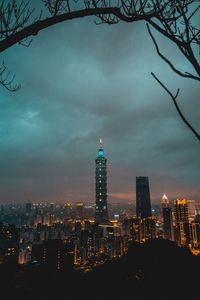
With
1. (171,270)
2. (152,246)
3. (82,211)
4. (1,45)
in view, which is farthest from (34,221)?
(1,45)

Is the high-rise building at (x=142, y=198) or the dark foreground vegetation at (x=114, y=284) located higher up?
the high-rise building at (x=142, y=198)

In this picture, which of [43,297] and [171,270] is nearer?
[43,297]

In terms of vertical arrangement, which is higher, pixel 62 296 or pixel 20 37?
pixel 20 37

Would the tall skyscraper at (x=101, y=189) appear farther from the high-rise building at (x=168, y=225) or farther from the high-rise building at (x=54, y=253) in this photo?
the high-rise building at (x=54, y=253)

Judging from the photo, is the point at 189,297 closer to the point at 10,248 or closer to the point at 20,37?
the point at 20,37

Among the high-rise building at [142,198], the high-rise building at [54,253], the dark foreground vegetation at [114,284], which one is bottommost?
the high-rise building at [54,253]

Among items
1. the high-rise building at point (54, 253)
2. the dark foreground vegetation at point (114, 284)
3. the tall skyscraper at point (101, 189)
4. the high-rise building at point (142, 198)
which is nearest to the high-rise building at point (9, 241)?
the high-rise building at point (54, 253)

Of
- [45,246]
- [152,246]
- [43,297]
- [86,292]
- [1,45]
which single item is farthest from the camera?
[45,246]
